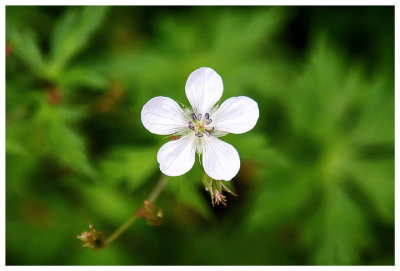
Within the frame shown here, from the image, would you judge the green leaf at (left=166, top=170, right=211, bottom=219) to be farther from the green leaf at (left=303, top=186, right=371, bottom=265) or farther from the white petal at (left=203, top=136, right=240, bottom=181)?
the green leaf at (left=303, top=186, right=371, bottom=265)

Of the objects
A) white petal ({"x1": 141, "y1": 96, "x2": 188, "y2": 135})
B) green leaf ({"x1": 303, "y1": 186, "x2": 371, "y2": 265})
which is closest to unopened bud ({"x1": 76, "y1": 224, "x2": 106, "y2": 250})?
white petal ({"x1": 141, "y1": 96, "x2": 188, "y2": 135})

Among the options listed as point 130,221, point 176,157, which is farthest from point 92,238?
point 176,157

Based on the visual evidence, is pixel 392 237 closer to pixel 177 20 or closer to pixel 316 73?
pixel 316 73

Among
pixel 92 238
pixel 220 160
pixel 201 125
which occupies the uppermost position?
pixel 201 125

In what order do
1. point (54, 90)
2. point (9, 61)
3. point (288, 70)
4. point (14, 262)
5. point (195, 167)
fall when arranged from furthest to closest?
1. point (288, 70)
2. point (14, 262)
3. point (54, 90)
4. point (9, 61)
5. point (195, 167)

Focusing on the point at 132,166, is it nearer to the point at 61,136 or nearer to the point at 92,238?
the point at 61,136

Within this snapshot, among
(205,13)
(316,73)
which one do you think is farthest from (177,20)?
(316,73)
